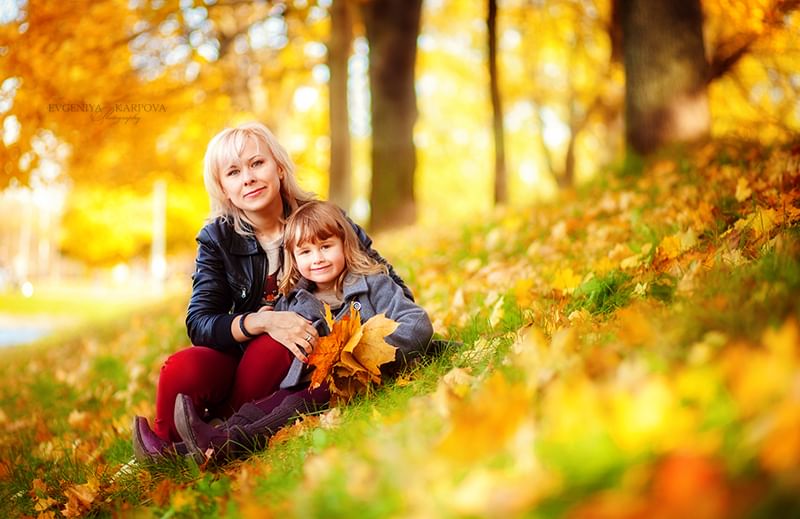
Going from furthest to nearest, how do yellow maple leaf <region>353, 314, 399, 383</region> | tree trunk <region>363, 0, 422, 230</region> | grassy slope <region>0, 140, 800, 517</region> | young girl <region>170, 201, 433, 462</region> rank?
tree trunk <region>363, 0, 422, 230</region>
young girl <region>170, 201, 433, 462</region>
yellow maple leaf <region>353, 314, 399, 383</region>
grassy slope <region>0, 140, 800, 517</region>

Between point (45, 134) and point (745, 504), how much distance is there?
6920mm

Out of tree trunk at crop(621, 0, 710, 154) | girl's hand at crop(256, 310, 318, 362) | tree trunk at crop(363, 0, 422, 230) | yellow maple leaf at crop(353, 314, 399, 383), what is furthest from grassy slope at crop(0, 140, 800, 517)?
tree trunk at crop(363, 0, 422, 230)

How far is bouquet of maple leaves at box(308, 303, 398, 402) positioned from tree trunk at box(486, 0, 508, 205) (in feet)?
27.5

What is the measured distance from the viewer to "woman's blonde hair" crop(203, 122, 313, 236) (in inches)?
123

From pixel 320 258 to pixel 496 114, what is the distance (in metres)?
8.30

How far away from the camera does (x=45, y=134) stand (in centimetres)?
651

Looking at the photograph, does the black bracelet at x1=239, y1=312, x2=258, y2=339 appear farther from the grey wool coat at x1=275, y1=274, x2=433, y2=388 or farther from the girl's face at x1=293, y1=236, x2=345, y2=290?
the girl's face at x1=293, y1=236, x2=345, y2=290

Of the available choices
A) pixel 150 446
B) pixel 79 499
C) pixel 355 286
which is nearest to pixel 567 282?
pixel 355 286

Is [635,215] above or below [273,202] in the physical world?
below

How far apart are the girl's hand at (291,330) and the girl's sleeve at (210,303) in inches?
7.9

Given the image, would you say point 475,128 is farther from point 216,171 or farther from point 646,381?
point 646,381

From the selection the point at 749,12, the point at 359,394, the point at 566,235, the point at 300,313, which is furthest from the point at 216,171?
the point at 749,12

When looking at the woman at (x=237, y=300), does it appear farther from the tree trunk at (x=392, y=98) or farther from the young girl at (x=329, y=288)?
the tree trunk at (x=392, y=98)

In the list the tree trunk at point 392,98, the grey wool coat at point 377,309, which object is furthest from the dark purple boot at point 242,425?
the tree trunk at point 392,98
